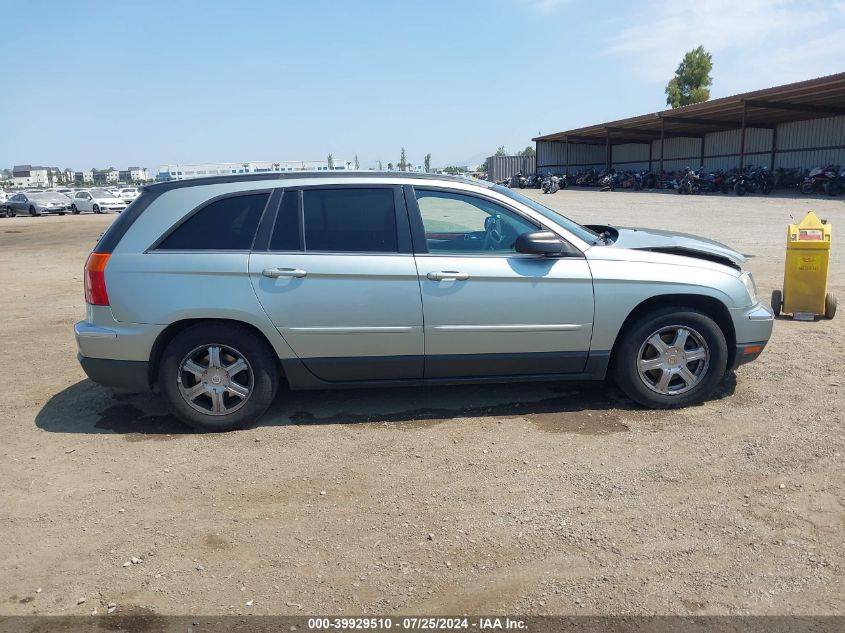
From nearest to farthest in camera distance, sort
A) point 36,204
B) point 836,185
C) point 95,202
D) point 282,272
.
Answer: point 282,272 < point 836,185 < point 95,202 < point 36,204

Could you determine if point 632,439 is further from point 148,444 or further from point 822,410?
point 148,444

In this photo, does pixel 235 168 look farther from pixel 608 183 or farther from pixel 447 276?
pixel 608 183

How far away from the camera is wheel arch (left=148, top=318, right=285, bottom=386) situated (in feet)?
14.7

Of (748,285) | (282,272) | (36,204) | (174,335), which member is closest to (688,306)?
(748,285)

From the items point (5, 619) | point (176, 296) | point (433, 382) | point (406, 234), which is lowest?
point (5, 619)

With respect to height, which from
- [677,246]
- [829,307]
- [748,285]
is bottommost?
[829,307]

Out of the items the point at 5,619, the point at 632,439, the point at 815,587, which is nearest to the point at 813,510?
the point at 815,587

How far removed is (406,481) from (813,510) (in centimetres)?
213

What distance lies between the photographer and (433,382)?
471cm

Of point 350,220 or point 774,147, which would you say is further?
point 774,147

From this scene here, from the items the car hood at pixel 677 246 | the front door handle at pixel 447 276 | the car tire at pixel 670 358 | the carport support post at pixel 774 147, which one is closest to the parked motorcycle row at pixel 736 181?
the carport support post at pixel 774 147

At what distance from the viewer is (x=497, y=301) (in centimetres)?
450

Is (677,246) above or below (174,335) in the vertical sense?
above

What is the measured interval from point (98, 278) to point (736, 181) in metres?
32.6
